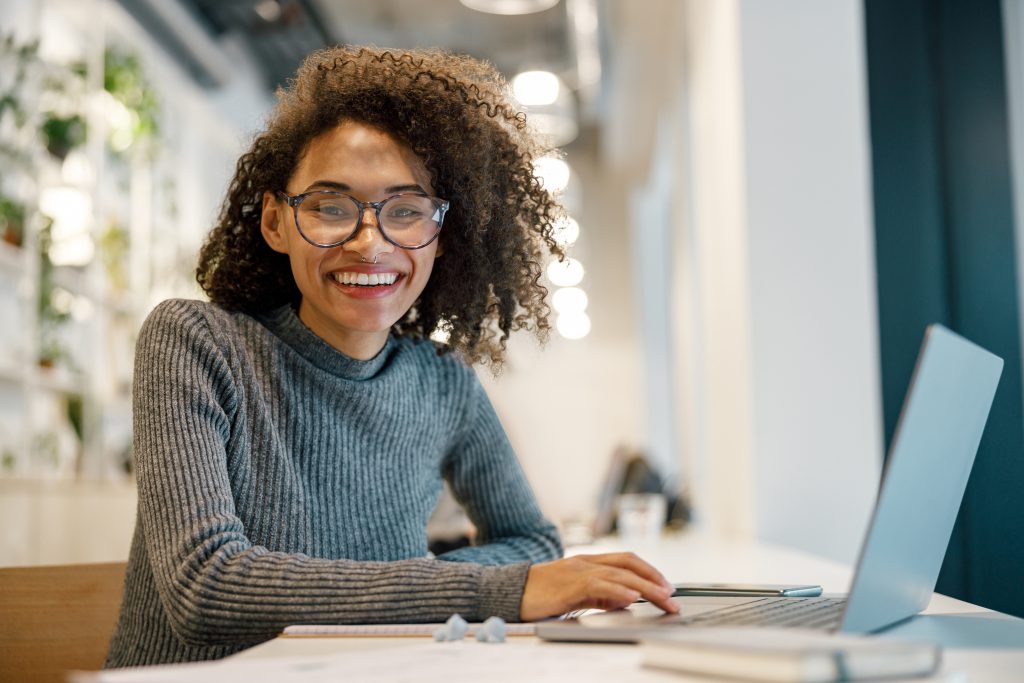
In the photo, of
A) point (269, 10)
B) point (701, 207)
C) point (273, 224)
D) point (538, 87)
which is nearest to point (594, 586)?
point (273, 224)

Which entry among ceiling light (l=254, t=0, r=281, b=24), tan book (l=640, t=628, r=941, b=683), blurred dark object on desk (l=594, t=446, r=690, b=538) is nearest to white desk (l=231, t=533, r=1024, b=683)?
tan book (l=640, t=628, r=941, b=683)

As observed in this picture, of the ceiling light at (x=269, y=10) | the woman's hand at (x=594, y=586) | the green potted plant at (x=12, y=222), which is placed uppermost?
the ceiling light at (x=269, y=10)

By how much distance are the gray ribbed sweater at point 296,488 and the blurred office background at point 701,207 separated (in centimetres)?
29

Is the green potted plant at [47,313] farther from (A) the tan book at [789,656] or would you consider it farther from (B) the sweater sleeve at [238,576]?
(A) the tan book at [789,656]

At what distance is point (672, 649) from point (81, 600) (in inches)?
42.4

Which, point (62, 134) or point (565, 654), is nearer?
point (565, 654)

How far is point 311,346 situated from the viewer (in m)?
1.52

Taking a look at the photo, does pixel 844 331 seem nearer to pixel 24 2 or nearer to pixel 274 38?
pixel 24 2

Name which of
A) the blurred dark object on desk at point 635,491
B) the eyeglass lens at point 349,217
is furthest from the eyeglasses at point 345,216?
the blurred dark object on desk at point 635,491

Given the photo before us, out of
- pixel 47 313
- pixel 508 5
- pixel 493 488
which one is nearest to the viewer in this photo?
pixel 493 488

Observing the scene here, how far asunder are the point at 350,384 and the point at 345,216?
0.78ft

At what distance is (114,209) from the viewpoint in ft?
17.4

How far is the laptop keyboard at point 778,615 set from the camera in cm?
99

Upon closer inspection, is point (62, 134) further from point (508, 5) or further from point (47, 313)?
point (508, 5)
